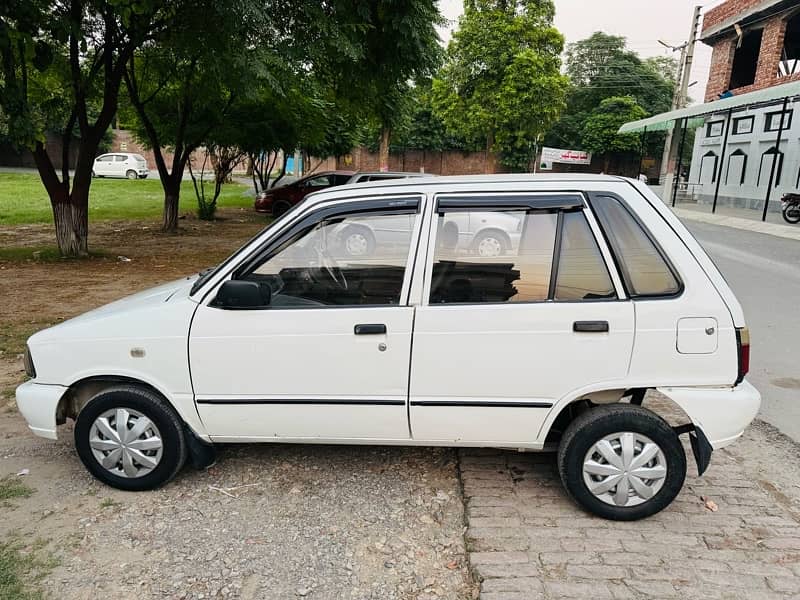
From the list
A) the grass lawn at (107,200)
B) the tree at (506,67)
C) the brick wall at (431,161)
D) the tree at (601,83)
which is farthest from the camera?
the tree at (601,83)

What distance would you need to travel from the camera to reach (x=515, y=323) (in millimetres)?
3162

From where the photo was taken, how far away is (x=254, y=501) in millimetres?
3492

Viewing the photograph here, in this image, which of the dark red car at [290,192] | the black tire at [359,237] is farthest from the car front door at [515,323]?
the dark red car at [290,192]

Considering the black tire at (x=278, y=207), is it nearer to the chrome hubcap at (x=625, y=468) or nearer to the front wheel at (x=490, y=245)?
the front wheel at (x=490, y=245)

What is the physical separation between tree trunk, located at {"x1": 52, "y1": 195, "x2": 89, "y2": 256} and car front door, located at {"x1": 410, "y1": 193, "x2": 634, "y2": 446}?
391 inches

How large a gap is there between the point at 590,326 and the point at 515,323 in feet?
1.25

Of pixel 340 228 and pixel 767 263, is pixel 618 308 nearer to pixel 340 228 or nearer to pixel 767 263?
pixel 340 228

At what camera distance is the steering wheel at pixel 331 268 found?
3.49m

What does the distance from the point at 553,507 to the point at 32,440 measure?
354 cm

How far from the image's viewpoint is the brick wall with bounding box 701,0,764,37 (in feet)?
86.7

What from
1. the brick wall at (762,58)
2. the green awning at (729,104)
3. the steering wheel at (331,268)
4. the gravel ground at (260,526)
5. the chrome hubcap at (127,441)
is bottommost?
the gravel ground at (260,526)

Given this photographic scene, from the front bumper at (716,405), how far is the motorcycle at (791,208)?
1918 cm

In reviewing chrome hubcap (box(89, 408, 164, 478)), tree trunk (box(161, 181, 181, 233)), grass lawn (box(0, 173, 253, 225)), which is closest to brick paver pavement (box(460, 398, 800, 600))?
chrome hubcap (box(89, 408, 164, 478))

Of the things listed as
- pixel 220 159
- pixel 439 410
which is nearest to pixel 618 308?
pixel 439 410
